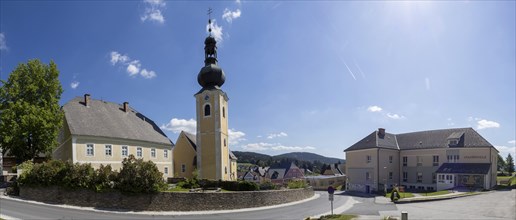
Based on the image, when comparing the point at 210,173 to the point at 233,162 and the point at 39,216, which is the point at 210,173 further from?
the point at 39,216

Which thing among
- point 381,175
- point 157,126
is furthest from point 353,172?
point 157,126

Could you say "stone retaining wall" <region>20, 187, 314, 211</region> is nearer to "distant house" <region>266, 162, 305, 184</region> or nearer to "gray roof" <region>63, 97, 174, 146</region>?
"gray roof" <region>63, 97, 174, 146</region>

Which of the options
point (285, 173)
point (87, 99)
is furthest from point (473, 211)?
point (285, 173)

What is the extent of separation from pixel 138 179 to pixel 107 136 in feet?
46.6

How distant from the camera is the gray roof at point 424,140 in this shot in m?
48.2

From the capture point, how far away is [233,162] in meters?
59.1

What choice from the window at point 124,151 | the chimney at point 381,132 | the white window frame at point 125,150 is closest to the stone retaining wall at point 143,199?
the white window frame at point 125,150

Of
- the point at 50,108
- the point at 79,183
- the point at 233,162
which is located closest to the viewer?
the point at 79,183

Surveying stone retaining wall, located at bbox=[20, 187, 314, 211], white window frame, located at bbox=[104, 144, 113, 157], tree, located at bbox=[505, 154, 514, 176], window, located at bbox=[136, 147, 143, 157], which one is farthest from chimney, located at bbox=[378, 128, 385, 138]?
tree, located at bbox=[505, 154, 514, 176]

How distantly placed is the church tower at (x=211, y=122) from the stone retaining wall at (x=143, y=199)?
15.4 meters

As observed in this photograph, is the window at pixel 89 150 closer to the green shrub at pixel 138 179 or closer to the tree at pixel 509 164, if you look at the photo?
the green shrub at pixel 138 179

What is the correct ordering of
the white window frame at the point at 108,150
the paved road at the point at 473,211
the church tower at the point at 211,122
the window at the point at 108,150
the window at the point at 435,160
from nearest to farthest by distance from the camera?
the paved road at the point at 473,211, the white window frame at the point at 108,150, the window at the point at 108,150, the church tower at the point at 211,122, the window at the point at 435,160

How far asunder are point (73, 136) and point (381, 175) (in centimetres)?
4394

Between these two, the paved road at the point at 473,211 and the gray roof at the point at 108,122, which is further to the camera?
the gray roof at the point at 108,122
